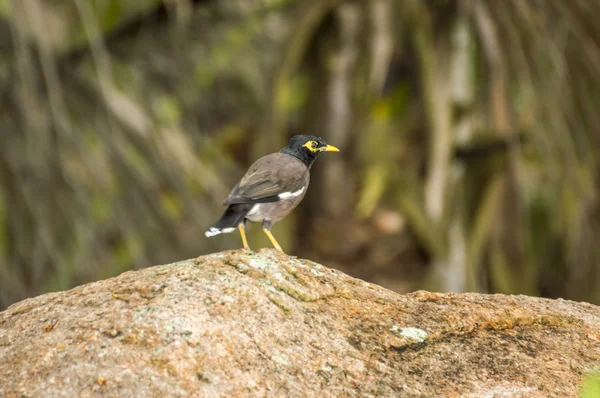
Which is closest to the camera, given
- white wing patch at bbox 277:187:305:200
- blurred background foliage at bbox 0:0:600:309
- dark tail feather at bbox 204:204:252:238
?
dark tail feather at bbox 204:204:252:238

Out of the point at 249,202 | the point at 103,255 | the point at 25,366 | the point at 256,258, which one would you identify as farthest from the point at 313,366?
the point at 103,255

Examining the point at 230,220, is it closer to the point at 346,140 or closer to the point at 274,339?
the point at 274,339

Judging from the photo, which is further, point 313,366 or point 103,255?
point 103,255

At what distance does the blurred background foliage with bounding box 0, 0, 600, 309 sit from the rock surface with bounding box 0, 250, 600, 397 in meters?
2.73

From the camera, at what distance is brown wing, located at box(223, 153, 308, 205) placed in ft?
11.2

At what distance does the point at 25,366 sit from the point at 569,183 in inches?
184

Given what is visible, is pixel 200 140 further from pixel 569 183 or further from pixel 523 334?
pixel 523 334

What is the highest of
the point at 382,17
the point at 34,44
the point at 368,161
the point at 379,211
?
the point at 34,44

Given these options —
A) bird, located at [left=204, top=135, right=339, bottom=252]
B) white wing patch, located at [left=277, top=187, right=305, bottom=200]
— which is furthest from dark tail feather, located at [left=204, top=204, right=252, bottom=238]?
white wing patch, located at [left=277, top=187, right=305, bottom=200]

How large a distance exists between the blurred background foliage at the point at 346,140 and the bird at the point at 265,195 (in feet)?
6.34

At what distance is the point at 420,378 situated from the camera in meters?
2.37

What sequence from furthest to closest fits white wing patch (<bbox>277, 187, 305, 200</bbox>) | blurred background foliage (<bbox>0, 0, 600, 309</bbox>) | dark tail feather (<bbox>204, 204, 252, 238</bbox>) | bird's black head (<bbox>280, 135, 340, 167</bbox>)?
1. blurred background foliage (<bbox>0, 0, 600, 309</bbox>)
2. bird's black head (<bbox>280, 135, 340, 167</bbox>)
3. white wing patch (<bbox>277, 187, 305, 200</bbox>)
4. dark tail feather (<bbox>204, 204, 252, 238</bbox>)

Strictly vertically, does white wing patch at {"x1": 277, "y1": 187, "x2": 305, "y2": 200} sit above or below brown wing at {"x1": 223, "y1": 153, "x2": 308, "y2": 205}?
below

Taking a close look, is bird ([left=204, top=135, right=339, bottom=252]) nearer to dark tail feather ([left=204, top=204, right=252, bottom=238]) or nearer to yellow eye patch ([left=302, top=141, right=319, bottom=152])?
dark tail feather ([left=204, top=204, right=252, bottom=238])
